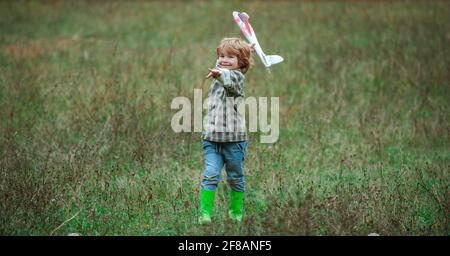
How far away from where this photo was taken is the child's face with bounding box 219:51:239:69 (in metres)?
5.81

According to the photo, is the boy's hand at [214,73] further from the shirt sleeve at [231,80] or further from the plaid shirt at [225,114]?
the plaid shirt at [225,114]

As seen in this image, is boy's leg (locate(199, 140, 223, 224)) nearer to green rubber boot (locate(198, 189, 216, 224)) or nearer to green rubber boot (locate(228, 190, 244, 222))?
green rubber boot (locate(198, 189, 216, 224))

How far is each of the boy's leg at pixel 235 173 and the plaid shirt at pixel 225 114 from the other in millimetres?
108

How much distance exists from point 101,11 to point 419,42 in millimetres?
7503

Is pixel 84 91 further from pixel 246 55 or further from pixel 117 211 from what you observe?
pixel 246 55

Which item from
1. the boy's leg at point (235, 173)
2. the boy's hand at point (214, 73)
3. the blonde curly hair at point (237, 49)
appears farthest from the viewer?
the boy's leg at point (235, 173)

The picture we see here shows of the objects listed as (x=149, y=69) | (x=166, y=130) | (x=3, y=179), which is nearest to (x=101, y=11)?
(x=149, y=69)

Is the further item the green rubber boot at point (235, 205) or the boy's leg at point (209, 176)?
the green rubber boot at point (235, 205)

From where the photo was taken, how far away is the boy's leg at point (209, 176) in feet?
19.3

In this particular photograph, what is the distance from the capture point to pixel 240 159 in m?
5.96

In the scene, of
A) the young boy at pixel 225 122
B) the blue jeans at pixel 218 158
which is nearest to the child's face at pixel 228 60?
the young boy at pixel 225 122

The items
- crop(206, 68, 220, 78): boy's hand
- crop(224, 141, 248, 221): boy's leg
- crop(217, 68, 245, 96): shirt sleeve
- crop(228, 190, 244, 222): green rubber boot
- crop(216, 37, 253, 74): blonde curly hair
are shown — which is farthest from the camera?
crop(228, 190, 244, 222): green rubber boot

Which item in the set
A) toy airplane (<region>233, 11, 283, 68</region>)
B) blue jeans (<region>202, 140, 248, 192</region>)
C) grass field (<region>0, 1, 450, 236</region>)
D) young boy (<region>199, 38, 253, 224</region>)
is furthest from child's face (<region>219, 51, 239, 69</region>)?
grass field (<region>0, 1, 450, 236</region>)

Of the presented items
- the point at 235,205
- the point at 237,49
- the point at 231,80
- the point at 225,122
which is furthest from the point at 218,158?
the point at 237,49
